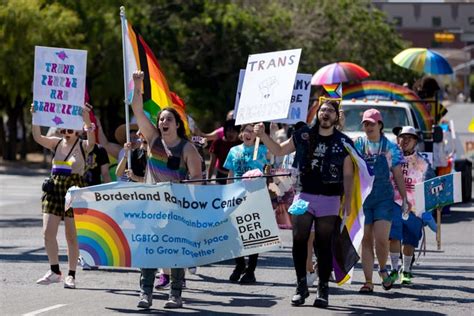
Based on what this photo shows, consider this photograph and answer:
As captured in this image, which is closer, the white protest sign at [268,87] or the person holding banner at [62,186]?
the white protest sign at [268,87]

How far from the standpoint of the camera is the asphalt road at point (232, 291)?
9.98m

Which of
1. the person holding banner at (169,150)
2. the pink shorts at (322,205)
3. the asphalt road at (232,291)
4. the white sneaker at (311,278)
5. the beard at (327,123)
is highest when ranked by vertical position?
the beard at (327,123)

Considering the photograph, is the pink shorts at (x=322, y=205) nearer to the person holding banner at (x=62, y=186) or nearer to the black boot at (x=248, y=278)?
the black boot at (x=248, y=278)

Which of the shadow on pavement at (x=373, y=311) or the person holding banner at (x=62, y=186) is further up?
the person holding banner at (x=62, y=186)

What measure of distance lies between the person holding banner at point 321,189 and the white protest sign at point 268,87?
43 centimetres

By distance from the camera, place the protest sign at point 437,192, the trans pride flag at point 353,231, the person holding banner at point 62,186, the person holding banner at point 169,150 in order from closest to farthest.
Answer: the person holding banner at point 169,150
the trans pride flag at point 353,231
the person holding banner at point 62,186
the protest sign at point 437,192

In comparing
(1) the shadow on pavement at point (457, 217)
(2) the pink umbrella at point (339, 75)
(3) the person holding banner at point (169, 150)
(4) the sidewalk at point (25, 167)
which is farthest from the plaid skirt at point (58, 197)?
(4) the sidewalk at point (25, 167)

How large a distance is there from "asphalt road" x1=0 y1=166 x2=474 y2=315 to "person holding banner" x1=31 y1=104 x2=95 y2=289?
0.21 meters

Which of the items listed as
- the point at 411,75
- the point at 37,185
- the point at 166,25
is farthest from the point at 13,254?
the point at 411,75

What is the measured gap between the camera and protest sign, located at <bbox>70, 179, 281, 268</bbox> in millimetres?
9977

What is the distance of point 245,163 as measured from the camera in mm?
12266

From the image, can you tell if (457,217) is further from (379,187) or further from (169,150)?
(169,150)

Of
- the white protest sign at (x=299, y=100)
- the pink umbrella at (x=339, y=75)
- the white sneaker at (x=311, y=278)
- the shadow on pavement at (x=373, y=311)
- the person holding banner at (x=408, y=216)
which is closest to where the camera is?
the shadow on pavement at (x=373, y=311)

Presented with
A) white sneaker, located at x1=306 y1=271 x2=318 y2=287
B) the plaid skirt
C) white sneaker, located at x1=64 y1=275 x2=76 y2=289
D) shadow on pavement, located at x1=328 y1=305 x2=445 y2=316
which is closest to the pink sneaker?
white sneaker, located at x1=64 y1=275 x2=76 y2=289
